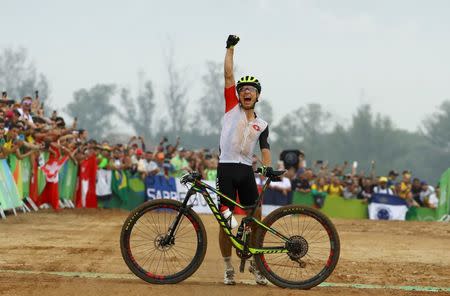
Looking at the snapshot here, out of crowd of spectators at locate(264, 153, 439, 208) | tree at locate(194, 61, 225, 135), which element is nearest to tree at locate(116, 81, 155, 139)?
tree at locate(194, 61, 225, 135)

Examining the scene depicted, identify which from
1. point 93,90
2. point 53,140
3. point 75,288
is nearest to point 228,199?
point 75,288

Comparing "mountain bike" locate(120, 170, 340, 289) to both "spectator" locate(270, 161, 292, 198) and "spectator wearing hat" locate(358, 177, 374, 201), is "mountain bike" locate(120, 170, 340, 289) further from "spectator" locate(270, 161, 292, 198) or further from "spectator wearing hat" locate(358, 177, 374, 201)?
"spectator wearing hat" locate(358, 177, 374, 201)

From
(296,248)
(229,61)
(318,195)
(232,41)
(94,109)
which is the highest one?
(94,109)

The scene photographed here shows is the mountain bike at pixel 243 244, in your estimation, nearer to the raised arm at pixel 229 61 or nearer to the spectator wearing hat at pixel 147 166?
the raised arm at pixel 229 61

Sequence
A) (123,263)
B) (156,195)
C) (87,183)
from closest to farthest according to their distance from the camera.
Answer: (123,263) → (87,183) → (156,195)

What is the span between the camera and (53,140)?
68.2 ft

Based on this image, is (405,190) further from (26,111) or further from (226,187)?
(226,187)

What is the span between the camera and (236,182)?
835cm

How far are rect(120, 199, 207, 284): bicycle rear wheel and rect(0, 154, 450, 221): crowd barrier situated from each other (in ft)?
37.7

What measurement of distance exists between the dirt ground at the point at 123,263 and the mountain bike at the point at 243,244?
0.60 feet

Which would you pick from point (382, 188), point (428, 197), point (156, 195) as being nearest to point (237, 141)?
point (156, 195)

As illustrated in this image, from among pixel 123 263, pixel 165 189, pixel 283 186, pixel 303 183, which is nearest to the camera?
pixel 123 263

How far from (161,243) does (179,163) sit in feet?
58.1

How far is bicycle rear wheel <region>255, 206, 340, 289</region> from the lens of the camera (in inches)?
314
